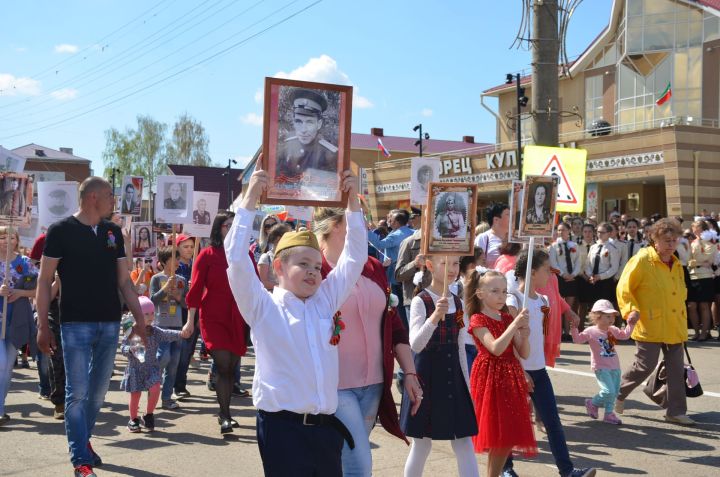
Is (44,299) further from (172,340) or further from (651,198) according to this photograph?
(651,198)

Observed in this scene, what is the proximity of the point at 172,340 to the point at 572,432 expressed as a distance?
3.89m

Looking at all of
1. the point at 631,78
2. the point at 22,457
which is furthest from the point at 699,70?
the point at 22,457

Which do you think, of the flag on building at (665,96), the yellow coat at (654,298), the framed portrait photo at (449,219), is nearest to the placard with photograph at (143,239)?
the yellow coat at (654,298)

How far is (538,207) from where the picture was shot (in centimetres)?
652

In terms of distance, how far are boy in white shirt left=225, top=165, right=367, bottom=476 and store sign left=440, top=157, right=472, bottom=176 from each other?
1381 inches

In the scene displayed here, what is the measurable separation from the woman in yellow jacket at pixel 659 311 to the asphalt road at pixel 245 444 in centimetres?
38

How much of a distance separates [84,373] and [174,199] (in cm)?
585

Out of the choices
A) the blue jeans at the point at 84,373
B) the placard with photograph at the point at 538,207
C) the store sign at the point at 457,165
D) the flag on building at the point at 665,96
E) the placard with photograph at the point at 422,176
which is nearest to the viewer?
the blue jeans at the point at 84,373

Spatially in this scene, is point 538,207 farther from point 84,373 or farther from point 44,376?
point 44,376

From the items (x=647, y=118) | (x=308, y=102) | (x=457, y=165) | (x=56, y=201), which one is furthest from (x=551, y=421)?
(x=457, y=165)

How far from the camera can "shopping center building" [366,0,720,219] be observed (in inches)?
1148

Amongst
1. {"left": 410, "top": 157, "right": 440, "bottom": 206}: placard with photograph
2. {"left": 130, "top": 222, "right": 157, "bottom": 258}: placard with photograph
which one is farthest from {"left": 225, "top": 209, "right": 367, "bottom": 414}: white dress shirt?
{"left": 130, "top": 222, "right": 157, "bottom": 258}: placard with photograph

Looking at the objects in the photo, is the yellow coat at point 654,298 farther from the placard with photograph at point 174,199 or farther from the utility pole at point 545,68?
the placard with photograph at point 174,199

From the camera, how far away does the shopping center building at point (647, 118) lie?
95.7 feet
